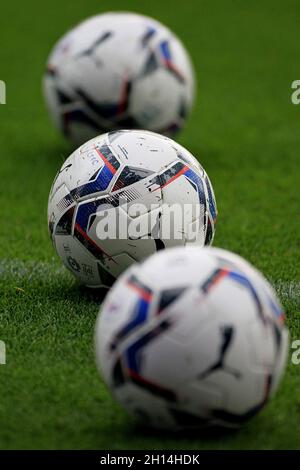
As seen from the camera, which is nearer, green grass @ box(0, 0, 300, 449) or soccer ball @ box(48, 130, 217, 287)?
green grass @ box(0, 0, 300, 449)

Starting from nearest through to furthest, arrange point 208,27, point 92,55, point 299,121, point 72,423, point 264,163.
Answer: point 72,423, point 92,55, point 264,163, point 299,121, point 208,27

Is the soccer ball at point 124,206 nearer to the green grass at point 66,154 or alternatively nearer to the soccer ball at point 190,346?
the green grass at point 66,154

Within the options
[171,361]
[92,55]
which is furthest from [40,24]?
[171,361]

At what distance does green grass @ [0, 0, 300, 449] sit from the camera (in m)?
4.26

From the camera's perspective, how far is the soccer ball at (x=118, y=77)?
8.45 meters

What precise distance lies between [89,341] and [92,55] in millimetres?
3896

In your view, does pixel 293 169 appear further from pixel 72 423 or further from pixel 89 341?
pixel 72 423

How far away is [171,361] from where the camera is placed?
3.91m

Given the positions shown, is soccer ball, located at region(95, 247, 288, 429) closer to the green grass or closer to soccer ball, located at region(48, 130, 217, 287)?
the green grass

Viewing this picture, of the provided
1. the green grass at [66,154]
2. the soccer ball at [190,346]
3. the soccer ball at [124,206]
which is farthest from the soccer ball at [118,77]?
the soccer ball at [190,346]

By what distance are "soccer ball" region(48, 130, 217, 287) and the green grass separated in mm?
332

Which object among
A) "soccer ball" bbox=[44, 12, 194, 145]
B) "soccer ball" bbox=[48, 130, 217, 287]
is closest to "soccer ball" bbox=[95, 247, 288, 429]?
"soccer ball" bbox=[48, 130, 217, 287]

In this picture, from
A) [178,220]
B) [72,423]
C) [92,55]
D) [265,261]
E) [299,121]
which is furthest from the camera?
[299,121]

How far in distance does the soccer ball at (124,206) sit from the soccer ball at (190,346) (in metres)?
1.43
